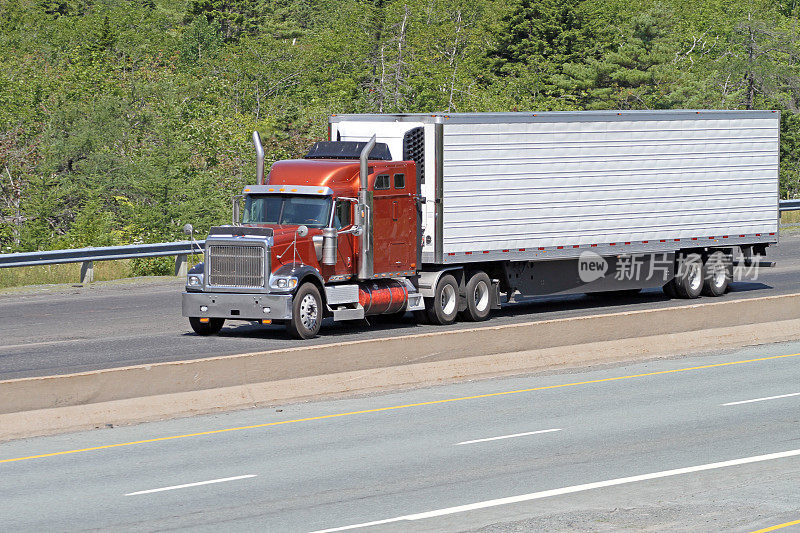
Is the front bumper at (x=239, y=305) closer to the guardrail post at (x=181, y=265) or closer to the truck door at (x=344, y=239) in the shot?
the truck door at (x=344, y=239)

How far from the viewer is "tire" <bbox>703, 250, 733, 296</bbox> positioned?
91.9 ft

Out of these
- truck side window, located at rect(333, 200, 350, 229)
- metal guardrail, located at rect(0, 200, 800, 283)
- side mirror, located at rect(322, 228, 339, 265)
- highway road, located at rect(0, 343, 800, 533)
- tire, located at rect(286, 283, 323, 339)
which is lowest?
highway road, located at rect(0, 343, 800, 533)

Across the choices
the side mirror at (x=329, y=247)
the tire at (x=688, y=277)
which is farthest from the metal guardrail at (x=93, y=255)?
the tire at (x=688, y=277)

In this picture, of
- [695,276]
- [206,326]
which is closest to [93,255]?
[206,326]

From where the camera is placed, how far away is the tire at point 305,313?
20844mm

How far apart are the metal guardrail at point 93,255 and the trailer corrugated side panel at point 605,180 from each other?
6.70 m

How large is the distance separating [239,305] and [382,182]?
357cm

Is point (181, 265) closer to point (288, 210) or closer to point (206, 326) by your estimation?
point (206, 326)

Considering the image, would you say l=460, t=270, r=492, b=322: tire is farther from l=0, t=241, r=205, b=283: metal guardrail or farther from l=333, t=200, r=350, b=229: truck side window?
l=0, t=241, r=205, b=283: metal guardrail

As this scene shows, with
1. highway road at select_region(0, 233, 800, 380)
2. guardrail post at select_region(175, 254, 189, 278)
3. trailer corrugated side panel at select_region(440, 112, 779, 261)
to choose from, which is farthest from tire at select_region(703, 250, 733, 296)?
guardrail post at select_region(175, 254, 189, 278)

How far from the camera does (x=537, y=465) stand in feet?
42.1

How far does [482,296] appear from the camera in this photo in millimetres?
24266

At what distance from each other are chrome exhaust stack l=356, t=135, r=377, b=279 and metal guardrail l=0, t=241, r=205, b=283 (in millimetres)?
5758

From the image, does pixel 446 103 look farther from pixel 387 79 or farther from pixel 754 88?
pixel 754 88
